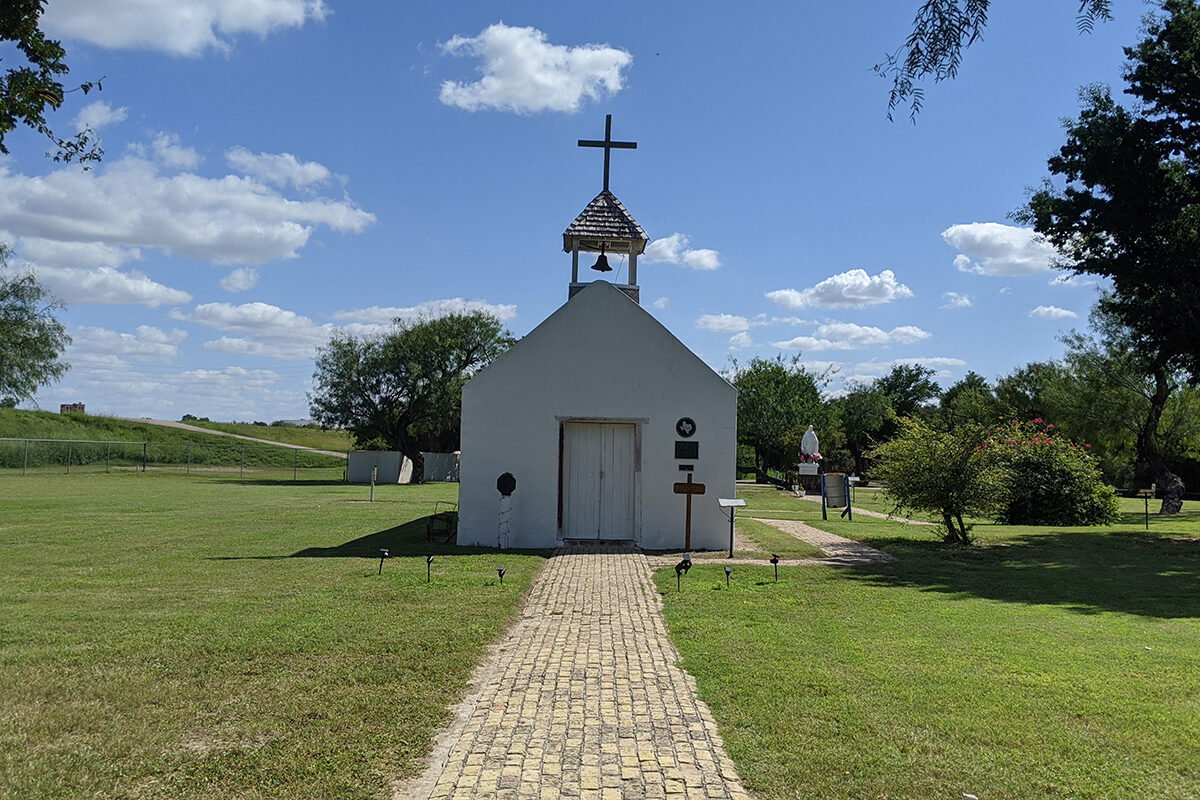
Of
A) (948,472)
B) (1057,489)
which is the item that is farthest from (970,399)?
(948,472)

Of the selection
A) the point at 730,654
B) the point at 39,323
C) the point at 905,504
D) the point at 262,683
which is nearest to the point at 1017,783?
the point at 730,654

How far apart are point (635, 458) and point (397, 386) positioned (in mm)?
35290

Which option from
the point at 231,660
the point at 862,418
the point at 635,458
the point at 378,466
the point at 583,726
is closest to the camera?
the point at 583,726

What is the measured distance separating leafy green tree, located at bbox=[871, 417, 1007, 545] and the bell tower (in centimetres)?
621

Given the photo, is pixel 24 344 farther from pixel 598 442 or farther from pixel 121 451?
pixel 598 442

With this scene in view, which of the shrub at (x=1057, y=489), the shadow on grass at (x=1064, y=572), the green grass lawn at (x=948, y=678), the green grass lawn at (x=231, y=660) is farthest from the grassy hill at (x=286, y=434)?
the green grass lawn at (x=948, y=678)

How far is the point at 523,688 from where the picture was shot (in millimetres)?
6355

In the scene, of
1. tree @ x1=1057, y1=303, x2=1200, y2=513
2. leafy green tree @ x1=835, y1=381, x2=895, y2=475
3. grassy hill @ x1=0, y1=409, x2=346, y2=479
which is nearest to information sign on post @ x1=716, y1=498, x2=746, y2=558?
tree @ x1=1057, y1=303, x2=1200, y2=513

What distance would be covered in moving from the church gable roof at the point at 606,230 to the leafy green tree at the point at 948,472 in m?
A: 6.65

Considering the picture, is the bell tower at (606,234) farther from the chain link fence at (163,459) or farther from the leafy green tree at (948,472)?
the chain link fence at (163,459)

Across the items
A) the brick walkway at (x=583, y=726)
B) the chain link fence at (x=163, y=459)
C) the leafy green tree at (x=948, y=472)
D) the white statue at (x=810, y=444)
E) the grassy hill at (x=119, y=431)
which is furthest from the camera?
the grassy hill at (x=119, y=431)

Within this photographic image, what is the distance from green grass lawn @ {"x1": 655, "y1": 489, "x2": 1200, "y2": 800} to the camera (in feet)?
15.6

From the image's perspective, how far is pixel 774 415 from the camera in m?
49.8

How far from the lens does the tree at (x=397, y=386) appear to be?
48219mm
